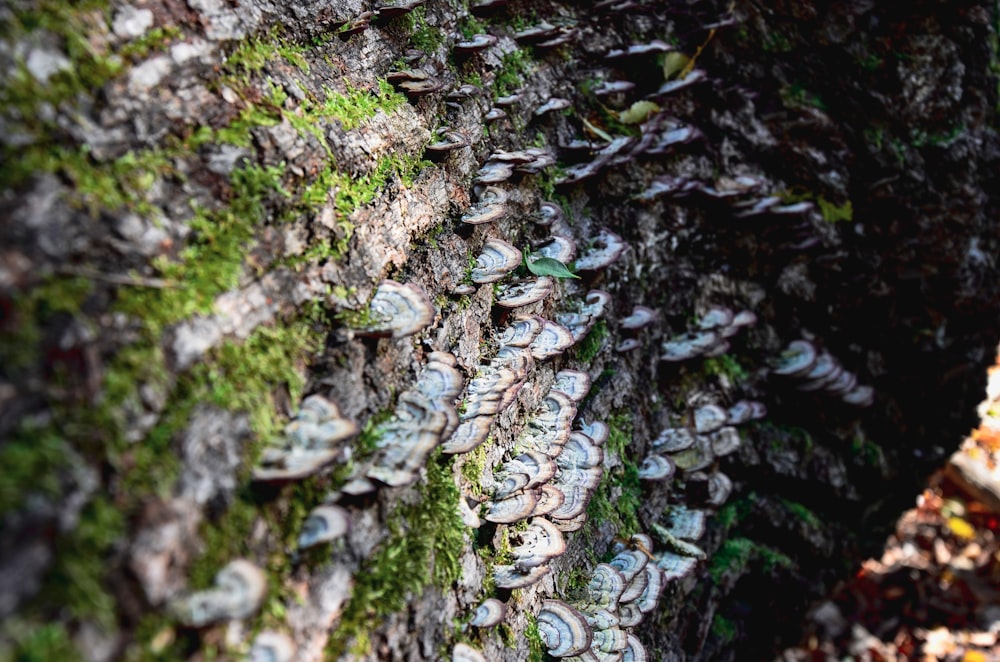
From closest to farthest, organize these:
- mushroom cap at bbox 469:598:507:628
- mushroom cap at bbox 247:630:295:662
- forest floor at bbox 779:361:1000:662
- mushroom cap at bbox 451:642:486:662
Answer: mushroom cap at bbox 247:630:295:662, mushroom cap at bbox 451:642:486:662, mushroom cap at bbox 469:598:507:628, forest floor at bbox 779:361:1000:662

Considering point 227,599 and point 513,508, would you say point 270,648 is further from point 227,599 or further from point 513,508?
point 513,508

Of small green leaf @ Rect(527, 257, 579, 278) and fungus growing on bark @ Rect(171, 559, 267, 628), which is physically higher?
fungus growing on bark @ Rect(171, 559, 267, 628)

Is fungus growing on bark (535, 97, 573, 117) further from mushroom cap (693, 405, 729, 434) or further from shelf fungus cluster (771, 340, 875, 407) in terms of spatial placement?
shelf fungus cluster (771, 340, 875, 407)

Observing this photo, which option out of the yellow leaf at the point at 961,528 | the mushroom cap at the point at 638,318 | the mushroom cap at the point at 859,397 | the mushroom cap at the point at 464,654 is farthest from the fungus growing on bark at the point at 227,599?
the yellow leaf at the point at 961,528

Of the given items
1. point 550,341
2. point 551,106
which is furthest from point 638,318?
point 551,106

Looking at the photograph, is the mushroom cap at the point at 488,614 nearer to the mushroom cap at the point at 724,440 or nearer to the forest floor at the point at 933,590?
the mushroom cap at the point at 724,440

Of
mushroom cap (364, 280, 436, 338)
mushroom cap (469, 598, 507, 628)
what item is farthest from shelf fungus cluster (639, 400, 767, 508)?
mushroom cap (364, 280, 436, 338)
